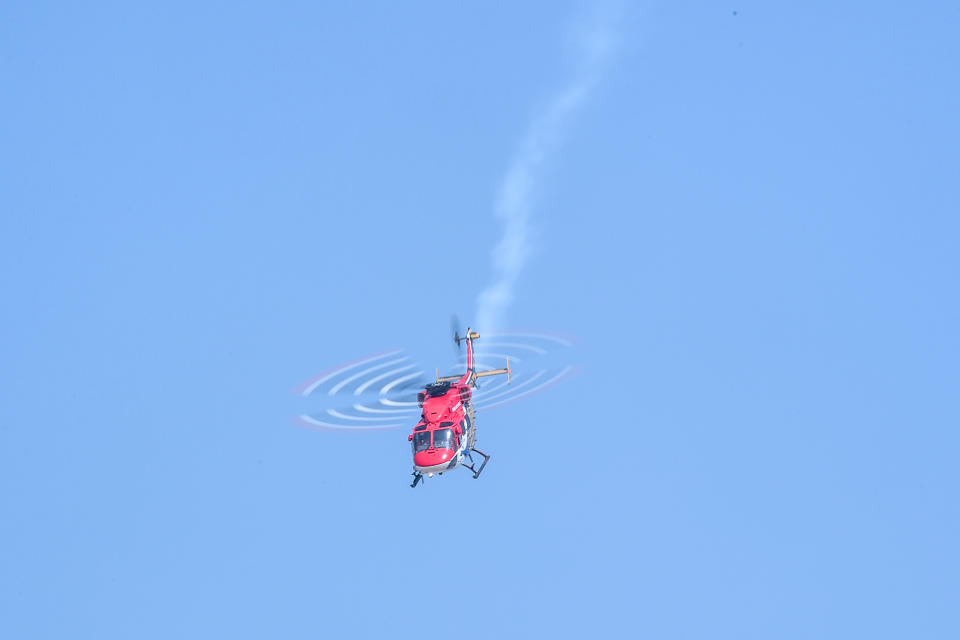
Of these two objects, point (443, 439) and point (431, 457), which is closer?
point (431, 457)

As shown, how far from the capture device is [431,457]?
50.9 metres

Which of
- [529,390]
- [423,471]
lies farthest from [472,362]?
[423,471]

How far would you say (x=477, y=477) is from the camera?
5350 cm

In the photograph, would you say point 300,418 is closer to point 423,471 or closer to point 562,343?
point 423,471

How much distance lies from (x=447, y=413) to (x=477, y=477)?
8.90ft

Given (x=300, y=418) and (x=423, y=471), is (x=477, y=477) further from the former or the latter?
(x=300, y=418)

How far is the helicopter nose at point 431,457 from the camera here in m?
50.9

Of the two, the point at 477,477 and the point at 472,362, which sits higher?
the point at 472,362

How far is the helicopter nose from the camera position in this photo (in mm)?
50875

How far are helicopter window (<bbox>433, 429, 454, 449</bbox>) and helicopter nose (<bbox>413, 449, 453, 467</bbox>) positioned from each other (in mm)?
192

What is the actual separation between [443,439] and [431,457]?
2.75 feet

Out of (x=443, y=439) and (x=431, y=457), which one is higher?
(x=443, y=439)

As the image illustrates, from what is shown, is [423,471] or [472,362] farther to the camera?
[472,362]

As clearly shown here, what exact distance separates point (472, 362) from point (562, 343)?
4.24 m
